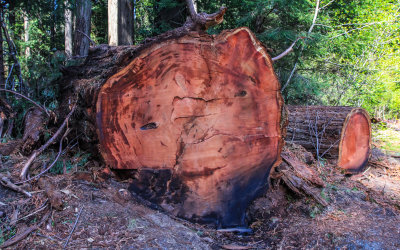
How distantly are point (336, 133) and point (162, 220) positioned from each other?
3.39 meters

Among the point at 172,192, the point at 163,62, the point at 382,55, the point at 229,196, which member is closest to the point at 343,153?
the point at 229,196

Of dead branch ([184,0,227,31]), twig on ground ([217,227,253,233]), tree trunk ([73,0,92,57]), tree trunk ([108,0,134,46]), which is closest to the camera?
dead branch ([184,0,227,31])

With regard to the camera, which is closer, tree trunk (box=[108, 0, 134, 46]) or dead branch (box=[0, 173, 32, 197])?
dead branch (box=[0, 173, 32, 197])

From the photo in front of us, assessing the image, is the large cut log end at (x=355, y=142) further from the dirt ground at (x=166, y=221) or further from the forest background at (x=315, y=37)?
the forest background at (x=315, y=37)

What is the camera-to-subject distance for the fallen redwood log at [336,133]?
4457 millimetres

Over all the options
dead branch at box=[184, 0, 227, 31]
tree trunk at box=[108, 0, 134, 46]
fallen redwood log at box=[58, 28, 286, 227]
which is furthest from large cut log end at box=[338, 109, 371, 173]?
tree trunk at box=[108, 0, 134, 46]

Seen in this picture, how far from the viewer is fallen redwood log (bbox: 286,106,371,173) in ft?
14.6

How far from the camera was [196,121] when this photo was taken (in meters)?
2.60

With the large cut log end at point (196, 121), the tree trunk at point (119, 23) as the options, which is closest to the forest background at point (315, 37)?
the tree trunk at point (119, 23)

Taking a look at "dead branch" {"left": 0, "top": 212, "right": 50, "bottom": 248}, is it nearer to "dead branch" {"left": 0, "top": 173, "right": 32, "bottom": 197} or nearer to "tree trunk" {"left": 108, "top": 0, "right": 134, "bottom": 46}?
"dead branch" {"left": 0, "top": 173, "right": 32, "bottom": 197}

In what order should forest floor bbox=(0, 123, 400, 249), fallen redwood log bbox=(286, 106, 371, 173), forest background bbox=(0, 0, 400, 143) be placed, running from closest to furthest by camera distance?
forest floor bbox=(0, 123, 400, 249), fallen redwood log bbox=(286, 106, 371, 173), forest background bbox=(0, 0, 400, 143)

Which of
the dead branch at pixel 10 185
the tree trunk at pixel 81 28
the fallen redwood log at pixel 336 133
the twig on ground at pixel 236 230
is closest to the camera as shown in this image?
the dead branch at pixel 10 185

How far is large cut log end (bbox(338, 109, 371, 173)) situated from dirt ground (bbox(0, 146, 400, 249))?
108cm

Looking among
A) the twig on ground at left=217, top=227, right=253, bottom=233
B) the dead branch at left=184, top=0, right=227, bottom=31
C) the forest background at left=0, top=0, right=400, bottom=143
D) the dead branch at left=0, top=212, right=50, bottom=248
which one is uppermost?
the forest background at left=0, top=0, right=400, bottom=143
